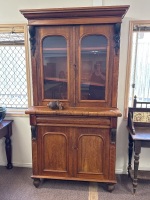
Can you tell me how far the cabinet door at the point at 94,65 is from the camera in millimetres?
1936

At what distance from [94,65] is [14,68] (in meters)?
1.21

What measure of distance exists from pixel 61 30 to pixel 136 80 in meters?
1.15

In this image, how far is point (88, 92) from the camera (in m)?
2.08

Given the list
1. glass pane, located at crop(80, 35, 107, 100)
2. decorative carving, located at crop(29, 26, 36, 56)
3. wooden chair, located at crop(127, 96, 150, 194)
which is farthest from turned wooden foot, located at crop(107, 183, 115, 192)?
decorative carving, located at crop(29, 26, 36, 56)

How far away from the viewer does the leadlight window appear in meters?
2.45

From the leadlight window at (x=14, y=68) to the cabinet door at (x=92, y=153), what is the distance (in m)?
1.00

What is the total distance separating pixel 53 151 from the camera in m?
2.14

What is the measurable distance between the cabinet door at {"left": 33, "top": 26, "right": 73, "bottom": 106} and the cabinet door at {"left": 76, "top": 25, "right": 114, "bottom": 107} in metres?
0.11

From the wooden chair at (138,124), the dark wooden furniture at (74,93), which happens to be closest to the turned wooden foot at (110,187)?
the dark wooden furniture at (74,93)

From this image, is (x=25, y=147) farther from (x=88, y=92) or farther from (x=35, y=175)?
(x=88, y=92)

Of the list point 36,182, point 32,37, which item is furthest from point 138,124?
point 32,37

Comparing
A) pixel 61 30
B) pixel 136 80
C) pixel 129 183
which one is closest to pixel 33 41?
pixel 61 30

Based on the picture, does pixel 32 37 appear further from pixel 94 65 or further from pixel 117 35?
pixel 117 35

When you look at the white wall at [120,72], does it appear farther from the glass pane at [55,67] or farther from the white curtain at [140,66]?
the glass pane at [55,67]
